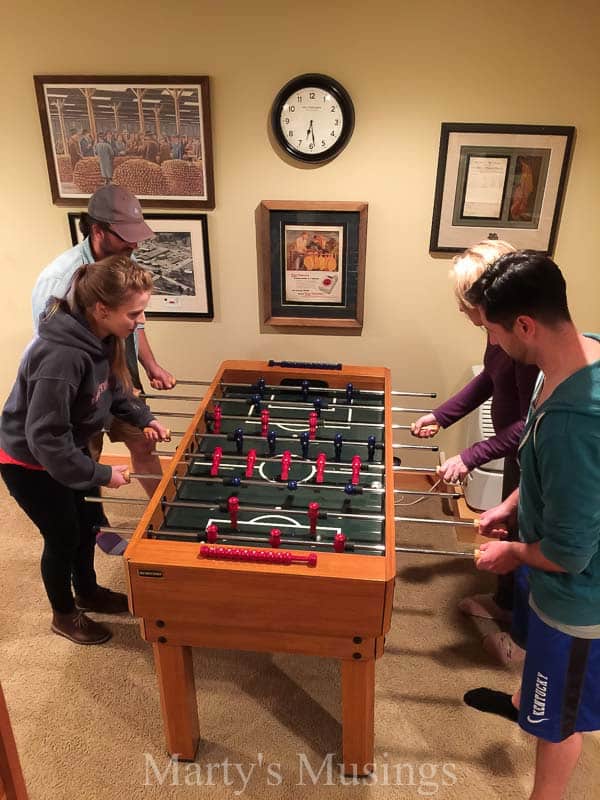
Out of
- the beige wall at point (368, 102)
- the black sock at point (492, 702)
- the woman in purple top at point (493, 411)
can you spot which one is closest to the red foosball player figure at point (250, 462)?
the woman in purple top at point (493, 411)

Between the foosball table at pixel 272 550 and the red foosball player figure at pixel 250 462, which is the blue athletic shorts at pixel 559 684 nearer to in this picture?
the foosball table at pixel 272 550

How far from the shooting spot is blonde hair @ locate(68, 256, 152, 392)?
1.77 metres

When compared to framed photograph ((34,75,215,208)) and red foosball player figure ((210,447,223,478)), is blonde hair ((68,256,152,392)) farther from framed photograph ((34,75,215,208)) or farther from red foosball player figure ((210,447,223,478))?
framed photograph ((34,75,215,208))

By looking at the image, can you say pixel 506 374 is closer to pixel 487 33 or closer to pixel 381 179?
pixel 381 179

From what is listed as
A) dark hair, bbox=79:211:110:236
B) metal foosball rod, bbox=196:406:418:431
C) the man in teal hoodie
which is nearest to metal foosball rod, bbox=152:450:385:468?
metal foosball rod, bbox=196:406:418:431

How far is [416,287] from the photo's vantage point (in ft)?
9.49

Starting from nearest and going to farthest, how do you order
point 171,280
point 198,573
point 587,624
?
point 587,624 → point 198,573 → point 171,280

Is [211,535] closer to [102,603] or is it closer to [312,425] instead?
[312,425]

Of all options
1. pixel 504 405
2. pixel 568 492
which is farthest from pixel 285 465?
pixel 568 492

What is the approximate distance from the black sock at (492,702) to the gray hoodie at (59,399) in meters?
1.40

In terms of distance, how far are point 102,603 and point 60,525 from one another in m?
0.54

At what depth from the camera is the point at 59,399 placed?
1.75m

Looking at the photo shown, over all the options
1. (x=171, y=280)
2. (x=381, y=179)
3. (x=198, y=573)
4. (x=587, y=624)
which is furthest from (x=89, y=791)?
(x=381, y=179)

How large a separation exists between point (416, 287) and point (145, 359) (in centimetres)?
127
